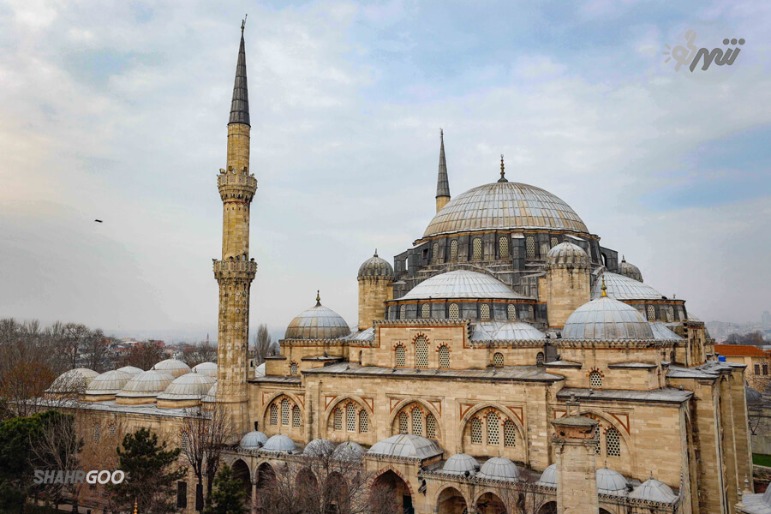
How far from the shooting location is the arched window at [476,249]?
1084 inches

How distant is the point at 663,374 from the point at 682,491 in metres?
3.92

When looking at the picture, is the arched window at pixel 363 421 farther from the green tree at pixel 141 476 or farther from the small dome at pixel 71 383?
the small dome at pixel 71 383

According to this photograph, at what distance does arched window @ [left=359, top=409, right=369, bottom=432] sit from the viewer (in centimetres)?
2270

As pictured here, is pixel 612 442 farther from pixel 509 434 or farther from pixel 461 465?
pixel 461 465

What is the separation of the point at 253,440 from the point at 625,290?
1707cm

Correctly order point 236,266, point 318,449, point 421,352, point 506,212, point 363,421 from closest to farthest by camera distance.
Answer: point 318,449 → point 421,352 → point 363,421 → point 236,266 → point 506,212

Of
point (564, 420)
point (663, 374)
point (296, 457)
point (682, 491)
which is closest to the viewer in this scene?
point (564, 420)

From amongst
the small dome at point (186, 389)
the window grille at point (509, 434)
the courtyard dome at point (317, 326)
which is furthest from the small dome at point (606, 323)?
the small dome at point (186, 389)

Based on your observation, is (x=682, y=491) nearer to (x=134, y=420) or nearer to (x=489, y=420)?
(x=489, y=420)

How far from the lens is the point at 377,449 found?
64.5 ft

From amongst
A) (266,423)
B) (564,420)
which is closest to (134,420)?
(266,423)

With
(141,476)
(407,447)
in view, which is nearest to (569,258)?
(407,447)

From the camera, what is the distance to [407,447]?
1938 cm

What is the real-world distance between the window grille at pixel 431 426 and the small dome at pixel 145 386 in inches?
611
